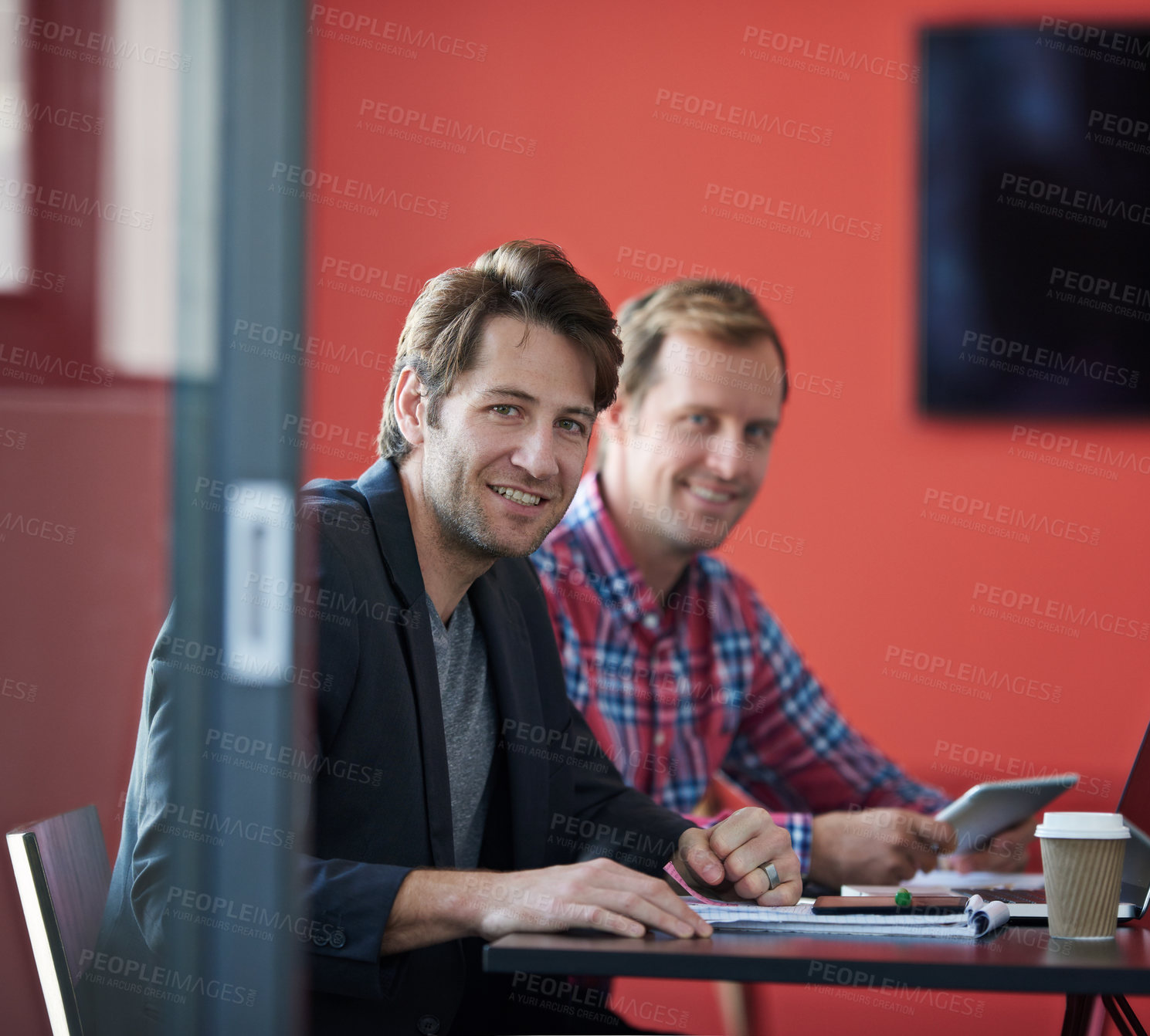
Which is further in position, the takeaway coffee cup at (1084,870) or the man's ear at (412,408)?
the man's ear at (412,408)

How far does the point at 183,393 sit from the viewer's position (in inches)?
42.4

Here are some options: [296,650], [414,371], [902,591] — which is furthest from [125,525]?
[902,591]

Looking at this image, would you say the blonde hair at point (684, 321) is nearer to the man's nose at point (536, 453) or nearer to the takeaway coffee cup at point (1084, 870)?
the man's nose at point (536, 453)

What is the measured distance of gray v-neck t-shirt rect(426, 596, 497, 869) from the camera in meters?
1.57

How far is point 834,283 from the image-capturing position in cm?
312

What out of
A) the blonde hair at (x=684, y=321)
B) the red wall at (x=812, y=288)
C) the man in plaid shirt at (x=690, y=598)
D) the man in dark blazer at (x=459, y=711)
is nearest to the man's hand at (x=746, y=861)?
the man in dark blazer at (x=459, y=711)

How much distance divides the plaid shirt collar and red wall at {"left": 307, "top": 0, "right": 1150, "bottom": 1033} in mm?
920

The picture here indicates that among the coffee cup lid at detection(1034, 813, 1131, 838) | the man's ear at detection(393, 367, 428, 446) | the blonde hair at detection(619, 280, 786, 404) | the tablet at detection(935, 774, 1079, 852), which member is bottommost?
the tablet at detection(935, 774, 1079, 852)

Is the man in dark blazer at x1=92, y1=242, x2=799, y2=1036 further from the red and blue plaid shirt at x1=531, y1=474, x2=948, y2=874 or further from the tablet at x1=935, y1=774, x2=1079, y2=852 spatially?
the tablet at x1=935, y1=774, x2=1079, y2=852

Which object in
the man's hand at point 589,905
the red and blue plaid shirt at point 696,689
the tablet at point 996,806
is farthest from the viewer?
the red and blue plaid shirt at point 696,689

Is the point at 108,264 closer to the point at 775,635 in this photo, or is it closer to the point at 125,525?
the point at 125,525

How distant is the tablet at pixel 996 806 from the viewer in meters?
1.73

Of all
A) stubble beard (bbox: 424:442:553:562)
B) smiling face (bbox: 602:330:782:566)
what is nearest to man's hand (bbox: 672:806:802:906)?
stubble beard (bbox: 424:442:553:562)

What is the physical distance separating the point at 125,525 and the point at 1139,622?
2637 millimetres
